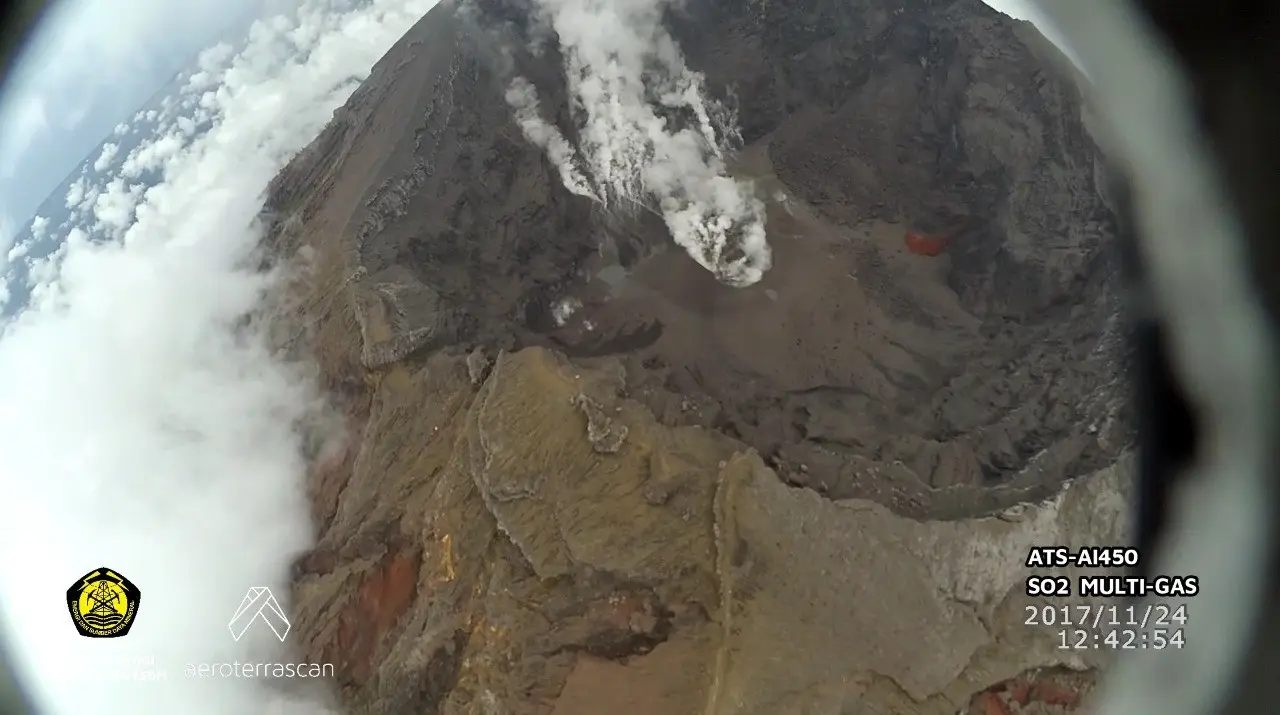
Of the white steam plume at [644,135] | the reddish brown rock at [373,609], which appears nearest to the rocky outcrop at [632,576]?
the reddish brown rock at [373,609]

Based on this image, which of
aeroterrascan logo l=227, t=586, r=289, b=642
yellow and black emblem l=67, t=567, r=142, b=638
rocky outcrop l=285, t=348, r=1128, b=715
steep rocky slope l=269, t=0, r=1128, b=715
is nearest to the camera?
yellow and black emblem l=67, t=567, r=142, b=638

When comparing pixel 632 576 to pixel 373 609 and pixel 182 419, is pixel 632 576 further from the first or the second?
pixel 182 419

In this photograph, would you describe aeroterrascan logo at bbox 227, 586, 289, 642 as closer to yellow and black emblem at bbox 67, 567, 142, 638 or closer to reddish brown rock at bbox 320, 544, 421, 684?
reddish brown rock at bbox 320, 544, 421, 684

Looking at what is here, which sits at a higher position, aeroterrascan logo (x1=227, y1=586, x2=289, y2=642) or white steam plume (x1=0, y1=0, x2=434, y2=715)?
white steam plume (x1=0, y1=0, x2=434, y2=715)

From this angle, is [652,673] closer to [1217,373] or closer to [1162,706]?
[1162,706]

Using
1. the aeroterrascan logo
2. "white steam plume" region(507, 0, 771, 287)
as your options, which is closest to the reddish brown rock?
the aeroterrascan logo

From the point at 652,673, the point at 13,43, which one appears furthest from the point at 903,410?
the point at 13,43

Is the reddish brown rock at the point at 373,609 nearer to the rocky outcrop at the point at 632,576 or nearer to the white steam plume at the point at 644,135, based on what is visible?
the rocky outcrop at the point at 632,576
